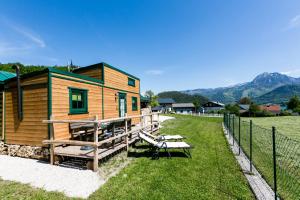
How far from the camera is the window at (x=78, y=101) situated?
792 cm

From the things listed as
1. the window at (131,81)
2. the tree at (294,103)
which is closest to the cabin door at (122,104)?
the window at (131,81)

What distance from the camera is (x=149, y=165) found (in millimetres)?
5762

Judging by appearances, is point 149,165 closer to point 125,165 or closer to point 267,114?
point 125,165

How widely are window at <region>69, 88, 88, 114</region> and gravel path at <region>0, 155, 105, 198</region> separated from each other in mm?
2751

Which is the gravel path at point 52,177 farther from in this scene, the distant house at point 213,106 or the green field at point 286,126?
the distant house at point 213,106

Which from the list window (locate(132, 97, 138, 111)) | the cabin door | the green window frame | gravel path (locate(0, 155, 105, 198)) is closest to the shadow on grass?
gravel path (locate(0, 155, 105, 198))

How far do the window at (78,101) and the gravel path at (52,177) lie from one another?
275 centimetres

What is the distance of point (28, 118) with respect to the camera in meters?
7.12

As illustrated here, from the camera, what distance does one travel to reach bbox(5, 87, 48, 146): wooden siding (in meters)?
6.79

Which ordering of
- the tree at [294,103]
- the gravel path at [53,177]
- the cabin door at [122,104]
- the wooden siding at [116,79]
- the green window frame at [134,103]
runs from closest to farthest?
the gravel path at [53,177], the wooden siding at [116,79], the cabin door at [122,104], the green window frame at [134,103], the tree at [294,103]

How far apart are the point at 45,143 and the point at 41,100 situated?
1.85 m

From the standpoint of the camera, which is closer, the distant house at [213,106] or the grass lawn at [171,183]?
the grass lawn at [171,183]

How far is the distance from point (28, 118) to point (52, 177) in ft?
11.7

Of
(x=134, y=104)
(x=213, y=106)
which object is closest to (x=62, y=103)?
(x=134, y=104)
